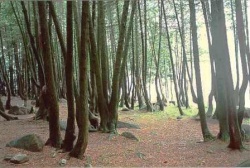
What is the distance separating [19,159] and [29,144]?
854mm

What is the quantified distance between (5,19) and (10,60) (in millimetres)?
9130

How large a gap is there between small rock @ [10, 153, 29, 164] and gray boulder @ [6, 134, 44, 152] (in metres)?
0.58

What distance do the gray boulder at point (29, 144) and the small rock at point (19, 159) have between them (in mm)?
584

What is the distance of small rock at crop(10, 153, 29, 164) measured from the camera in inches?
237

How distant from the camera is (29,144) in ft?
22.6

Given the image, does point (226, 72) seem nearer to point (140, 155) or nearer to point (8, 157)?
point (140, 155)

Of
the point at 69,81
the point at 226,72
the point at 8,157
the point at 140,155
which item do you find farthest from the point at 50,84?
the point at 226,72

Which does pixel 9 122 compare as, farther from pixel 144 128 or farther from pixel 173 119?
pixel 173 119

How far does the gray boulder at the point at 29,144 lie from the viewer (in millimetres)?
6828

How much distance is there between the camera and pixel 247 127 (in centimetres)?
951

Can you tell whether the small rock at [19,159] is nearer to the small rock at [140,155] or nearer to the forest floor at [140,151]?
the forest floor at [140,151]

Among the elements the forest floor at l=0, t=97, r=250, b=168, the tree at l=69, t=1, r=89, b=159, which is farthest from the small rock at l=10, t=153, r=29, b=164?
the tree at l=69, t=1, r=89, b=159

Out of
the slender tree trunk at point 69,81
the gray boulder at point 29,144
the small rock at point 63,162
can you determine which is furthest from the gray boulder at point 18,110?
the small rock at point 63,162

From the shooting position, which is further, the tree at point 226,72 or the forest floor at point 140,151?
the tree at point 226,72
